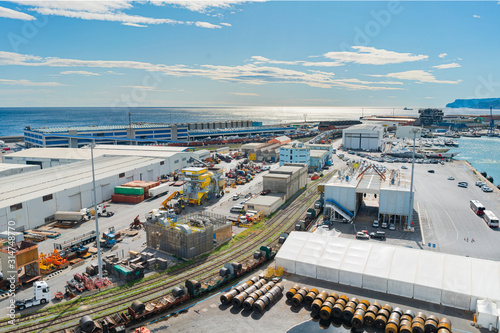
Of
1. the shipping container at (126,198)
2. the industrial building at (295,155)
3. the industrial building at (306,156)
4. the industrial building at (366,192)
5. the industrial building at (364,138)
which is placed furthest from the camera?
the industrial building at (364,138)

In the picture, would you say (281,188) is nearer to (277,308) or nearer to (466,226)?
(466,226)

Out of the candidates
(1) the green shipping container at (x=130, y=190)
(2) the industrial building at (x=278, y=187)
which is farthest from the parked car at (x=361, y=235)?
(1) the green shipping container at (x=130, y=190)

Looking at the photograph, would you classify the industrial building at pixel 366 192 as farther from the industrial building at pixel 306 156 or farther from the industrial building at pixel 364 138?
the industrial building at pixel 364 138

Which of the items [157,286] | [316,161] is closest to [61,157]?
[157,286]

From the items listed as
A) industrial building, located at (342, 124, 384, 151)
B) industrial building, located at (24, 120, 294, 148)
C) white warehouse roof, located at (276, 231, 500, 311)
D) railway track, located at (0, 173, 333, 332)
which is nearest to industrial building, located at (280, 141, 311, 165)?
railway track, located at (0, 173, 333, 332)

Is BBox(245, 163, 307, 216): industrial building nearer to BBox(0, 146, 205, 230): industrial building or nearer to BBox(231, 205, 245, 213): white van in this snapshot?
BBox(231, 205, 245, 213): white van

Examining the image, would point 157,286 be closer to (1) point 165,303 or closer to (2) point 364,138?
(1) point 165,303

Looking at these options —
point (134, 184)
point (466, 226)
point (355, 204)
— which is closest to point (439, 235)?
point (466, 226)
